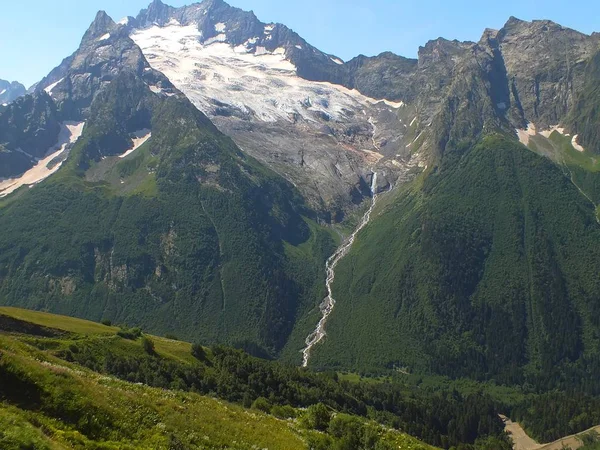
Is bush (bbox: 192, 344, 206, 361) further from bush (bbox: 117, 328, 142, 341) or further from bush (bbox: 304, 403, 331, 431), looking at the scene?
bush (bbox: 304, 403, 331, 431)

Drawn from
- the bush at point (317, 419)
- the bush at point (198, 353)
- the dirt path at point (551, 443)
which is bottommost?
the dirt path at point (551, 443)

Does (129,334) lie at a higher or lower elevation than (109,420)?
lower

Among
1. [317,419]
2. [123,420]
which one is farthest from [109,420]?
[317,419]

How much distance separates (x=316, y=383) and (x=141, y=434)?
124 meters

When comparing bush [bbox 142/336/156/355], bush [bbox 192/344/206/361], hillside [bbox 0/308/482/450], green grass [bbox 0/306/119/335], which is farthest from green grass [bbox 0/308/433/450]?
bush [bbox 192/344/206/361]

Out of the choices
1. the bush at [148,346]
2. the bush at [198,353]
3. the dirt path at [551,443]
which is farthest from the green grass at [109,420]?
the dirt path at [551,443]

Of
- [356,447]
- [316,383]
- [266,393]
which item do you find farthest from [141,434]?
[316,383]

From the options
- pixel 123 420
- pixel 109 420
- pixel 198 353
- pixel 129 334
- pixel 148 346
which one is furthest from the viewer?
pixel 198 353

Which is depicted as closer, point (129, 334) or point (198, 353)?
point (129, 334)

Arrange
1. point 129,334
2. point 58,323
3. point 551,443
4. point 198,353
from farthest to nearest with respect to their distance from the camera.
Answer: point 551,443 → point 198,353 → point 129,334 → point 58,323

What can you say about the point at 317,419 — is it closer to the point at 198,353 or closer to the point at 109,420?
the point at 109,420

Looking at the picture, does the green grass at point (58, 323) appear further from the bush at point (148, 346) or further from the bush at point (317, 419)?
the bush at point (317, 419)

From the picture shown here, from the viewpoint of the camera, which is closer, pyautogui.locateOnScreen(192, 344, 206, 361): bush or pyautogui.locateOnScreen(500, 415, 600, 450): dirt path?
pyautogui.locateOnScreen(192, 344, 206, 361): bush

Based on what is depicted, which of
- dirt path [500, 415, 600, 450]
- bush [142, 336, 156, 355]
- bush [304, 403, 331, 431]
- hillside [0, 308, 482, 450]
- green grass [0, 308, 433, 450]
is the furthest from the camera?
dirt path [500, 415, 600, 450]
